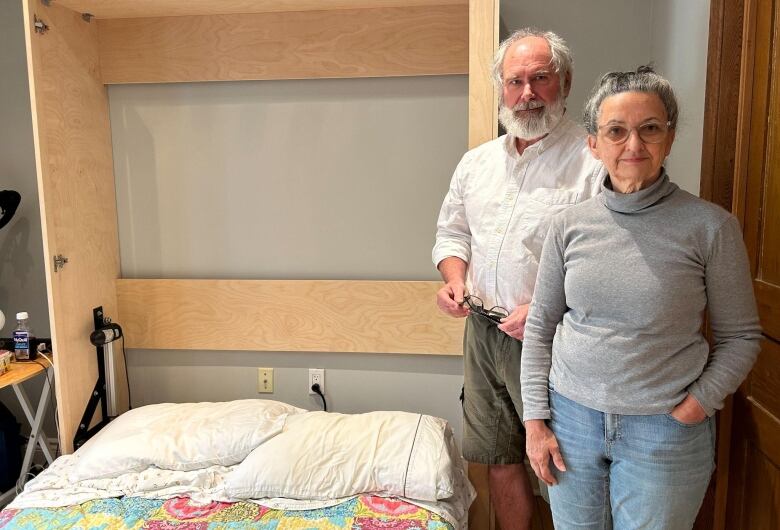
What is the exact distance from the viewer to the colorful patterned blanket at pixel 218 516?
1.62 meters

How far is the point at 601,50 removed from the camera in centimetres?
209

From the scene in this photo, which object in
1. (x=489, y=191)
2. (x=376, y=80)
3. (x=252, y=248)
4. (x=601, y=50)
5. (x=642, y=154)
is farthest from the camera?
(x=252, y=248)

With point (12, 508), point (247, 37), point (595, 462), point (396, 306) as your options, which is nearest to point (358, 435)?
point (396, 306)

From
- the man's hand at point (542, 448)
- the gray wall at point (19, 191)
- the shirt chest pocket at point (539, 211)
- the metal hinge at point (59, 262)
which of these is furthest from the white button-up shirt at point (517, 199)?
the gray wall at point (19, 191)

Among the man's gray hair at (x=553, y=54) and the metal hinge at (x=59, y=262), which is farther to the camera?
the metal hinge at (x=59, y=262)

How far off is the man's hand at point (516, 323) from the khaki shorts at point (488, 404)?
118mm

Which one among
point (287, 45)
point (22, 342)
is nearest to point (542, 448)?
point (287, 45)

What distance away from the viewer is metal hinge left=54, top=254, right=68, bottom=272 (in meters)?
2.04

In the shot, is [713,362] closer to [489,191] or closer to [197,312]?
[489,191]

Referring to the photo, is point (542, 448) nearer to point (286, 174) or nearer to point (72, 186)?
point (286, 174)

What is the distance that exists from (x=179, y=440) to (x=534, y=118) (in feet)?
5.08

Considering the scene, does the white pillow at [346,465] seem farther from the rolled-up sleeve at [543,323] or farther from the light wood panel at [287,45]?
the light wood panel at [287,45]

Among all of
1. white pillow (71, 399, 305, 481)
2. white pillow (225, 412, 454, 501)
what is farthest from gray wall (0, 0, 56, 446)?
white pillow (225, 412, 454, 501)

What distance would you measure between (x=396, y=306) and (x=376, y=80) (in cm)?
91
